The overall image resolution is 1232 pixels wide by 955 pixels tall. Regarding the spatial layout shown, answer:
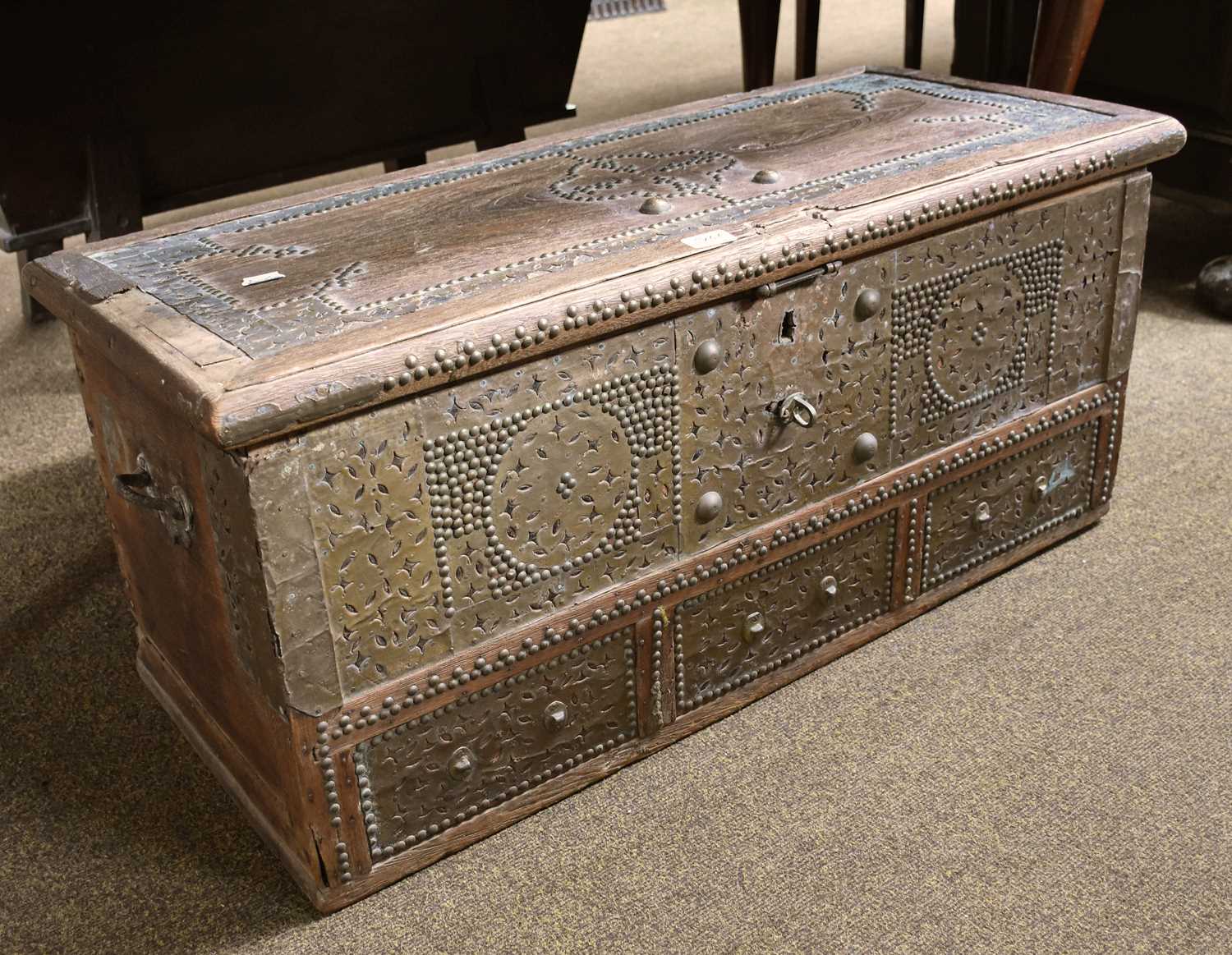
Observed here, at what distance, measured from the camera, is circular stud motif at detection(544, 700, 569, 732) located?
1508mm

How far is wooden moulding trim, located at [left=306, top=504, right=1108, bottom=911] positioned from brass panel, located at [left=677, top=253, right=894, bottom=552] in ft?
0.77

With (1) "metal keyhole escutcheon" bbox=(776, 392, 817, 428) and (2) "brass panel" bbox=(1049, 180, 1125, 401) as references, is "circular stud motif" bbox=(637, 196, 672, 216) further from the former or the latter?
(2) "brass panel" bbox=(1049, 180, 1125, 401)

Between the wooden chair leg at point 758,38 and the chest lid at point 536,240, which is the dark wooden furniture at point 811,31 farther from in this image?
the chest lid at point 536,240

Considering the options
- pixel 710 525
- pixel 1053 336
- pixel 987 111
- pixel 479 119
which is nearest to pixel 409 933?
pixel 710 525

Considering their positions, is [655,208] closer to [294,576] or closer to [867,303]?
[867,303]

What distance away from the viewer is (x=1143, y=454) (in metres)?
2.23

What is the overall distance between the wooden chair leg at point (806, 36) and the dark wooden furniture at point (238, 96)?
0.61 meters


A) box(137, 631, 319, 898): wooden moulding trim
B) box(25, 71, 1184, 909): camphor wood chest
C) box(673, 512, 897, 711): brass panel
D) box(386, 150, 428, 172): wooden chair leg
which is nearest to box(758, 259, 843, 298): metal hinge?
box(25, 71, 1184, 909): camphor wood chest

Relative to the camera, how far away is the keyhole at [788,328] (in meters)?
1.53

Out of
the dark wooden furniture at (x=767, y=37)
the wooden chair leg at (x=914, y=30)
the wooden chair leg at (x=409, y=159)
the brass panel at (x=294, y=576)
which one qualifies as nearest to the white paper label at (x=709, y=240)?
the brass panel at (x=294, y=576)

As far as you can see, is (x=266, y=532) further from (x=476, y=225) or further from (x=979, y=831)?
(x=979, y=831)

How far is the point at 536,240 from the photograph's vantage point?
1493mm

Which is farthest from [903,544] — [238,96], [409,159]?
[409,159]

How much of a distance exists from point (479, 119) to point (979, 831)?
1.96 meters
